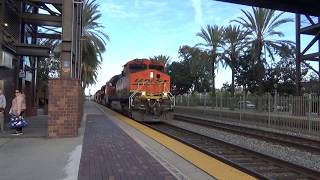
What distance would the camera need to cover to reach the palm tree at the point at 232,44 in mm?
55634

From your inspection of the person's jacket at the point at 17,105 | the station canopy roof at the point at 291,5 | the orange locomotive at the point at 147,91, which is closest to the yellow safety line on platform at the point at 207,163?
the station canopy roof at the point at 291,5

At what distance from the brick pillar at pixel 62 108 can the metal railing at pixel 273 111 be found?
11.4m

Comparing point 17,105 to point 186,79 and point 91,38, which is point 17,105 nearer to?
point 91,38

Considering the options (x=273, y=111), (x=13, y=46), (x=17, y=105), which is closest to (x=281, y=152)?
(x=17, y=105)

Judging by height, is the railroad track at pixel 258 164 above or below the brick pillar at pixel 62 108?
below

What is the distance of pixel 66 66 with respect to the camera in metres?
18.1

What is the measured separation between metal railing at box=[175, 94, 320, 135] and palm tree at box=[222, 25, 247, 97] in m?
17.4

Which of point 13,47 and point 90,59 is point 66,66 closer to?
point 13,47

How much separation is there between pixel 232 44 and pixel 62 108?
42.7 meters

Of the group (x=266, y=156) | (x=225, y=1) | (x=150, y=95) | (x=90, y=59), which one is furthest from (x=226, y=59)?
(x=266, y=156)

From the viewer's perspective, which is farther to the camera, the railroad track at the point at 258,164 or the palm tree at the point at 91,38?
the palm tree at the point at 91,38

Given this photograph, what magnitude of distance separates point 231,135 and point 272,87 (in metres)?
45.8

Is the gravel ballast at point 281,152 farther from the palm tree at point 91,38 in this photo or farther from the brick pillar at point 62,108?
the palm tree at point 91,38

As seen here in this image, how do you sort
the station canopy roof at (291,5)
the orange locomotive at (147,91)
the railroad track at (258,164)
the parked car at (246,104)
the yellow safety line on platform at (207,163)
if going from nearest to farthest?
1. the yellow safety line on platform at (207,163)
2. the railroad track at (258,164)
3. the station canopy roof at (291,5)
4. the orange locomotive at (147,91)
5. the parked car at (246,104)
